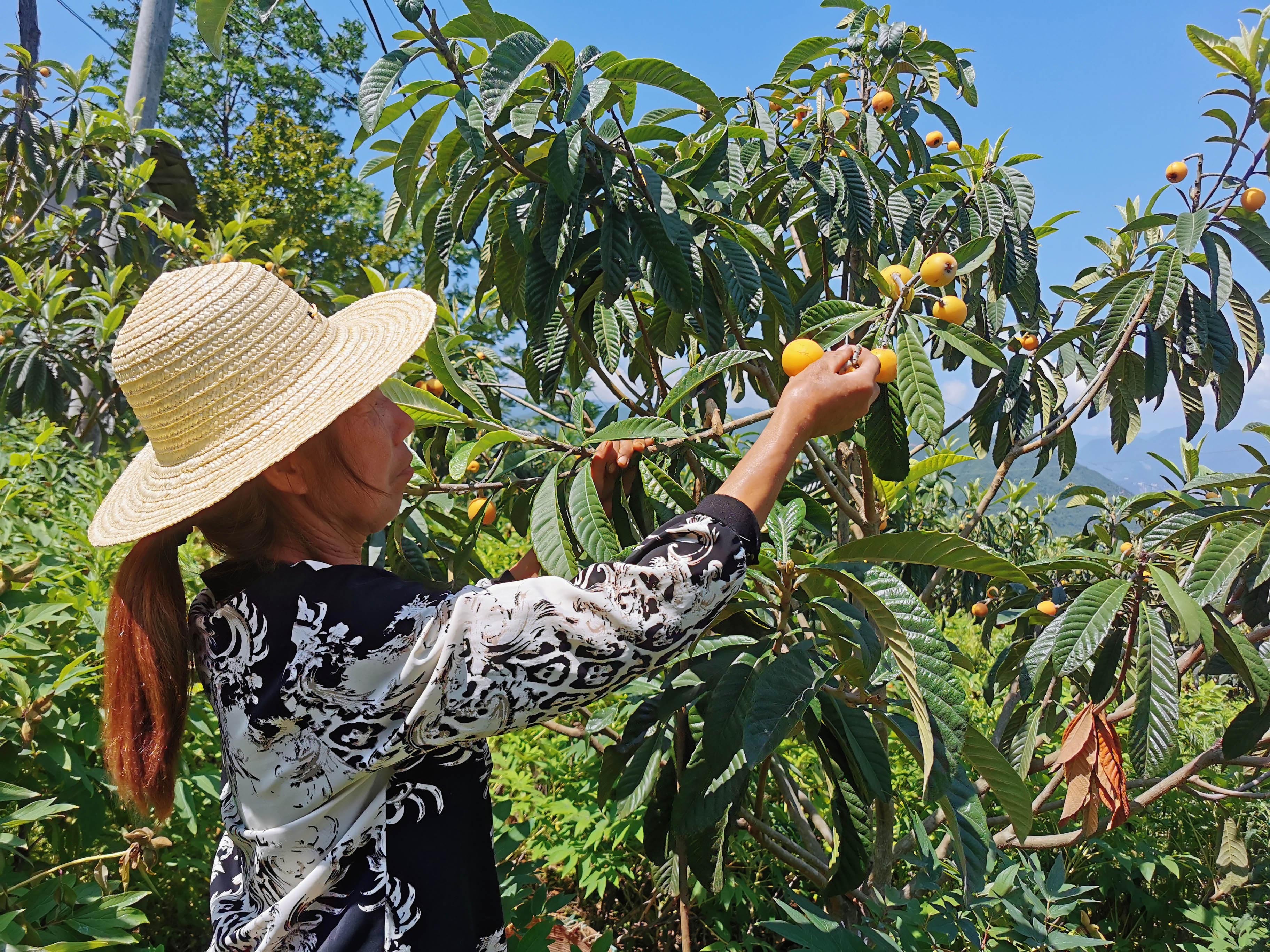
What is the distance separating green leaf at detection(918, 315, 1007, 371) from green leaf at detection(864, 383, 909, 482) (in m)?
0.09

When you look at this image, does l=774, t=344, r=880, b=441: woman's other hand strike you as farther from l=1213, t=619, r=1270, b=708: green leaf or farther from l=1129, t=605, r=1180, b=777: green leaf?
l=1213, t=619, r=1270, b=708: green leaf

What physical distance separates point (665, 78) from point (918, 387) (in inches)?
25.2

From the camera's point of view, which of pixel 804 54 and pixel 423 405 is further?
pixel 804 54

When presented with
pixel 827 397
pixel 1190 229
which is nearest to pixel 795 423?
pixel 827 397

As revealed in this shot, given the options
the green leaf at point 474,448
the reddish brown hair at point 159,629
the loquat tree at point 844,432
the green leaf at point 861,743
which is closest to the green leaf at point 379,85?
the loquat tree at point 844,432

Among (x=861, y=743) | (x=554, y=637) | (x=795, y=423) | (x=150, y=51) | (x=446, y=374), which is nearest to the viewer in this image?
(x=554, y=637)

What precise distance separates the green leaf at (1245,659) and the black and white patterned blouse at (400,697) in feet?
3.42

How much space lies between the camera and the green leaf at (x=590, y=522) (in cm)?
123

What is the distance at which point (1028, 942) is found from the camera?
1.49m

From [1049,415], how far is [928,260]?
3.41 feet

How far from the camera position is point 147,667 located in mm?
→ 1021

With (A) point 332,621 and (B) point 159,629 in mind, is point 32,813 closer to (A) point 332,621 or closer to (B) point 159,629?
(B) point 159,629

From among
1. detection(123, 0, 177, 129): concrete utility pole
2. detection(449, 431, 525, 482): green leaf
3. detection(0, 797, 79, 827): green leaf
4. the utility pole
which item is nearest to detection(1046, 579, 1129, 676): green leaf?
detection(449, 431, 525, 482): green leaf

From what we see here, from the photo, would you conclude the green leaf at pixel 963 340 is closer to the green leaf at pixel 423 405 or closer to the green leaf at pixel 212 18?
the green leaf at pixel 423 405
